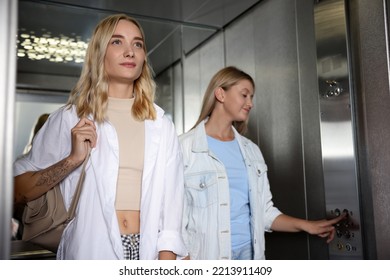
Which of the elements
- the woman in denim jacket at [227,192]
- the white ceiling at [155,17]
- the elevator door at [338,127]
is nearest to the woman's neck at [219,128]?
the woman in denim jacket at [227,192]

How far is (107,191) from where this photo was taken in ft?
5.30

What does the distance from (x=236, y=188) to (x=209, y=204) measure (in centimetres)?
19

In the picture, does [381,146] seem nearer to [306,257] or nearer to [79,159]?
[306,257]

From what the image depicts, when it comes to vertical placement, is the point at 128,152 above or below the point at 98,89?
below

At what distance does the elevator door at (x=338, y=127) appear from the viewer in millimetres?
2123

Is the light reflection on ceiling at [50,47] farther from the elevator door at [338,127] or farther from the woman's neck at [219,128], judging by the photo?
the elevator door at [338,127]

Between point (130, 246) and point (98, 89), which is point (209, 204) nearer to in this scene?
point (130, 246)

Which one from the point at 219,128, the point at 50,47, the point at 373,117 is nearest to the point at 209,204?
the point at 219,128

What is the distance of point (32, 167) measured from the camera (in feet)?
5.46

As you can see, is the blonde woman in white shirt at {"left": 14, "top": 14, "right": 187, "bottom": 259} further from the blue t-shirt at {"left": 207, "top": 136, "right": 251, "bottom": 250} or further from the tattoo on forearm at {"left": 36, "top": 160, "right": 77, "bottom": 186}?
the blue t-shirt at {"left": 207, "top": 136, "right": 251, "bottom": 250}

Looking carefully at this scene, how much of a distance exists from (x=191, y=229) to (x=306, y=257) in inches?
34.6

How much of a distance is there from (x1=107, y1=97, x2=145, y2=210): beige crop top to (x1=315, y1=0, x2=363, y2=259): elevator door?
3.51ft

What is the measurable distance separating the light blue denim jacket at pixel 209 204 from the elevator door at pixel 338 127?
1.23 ft

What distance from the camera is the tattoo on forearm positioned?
5.22ft
